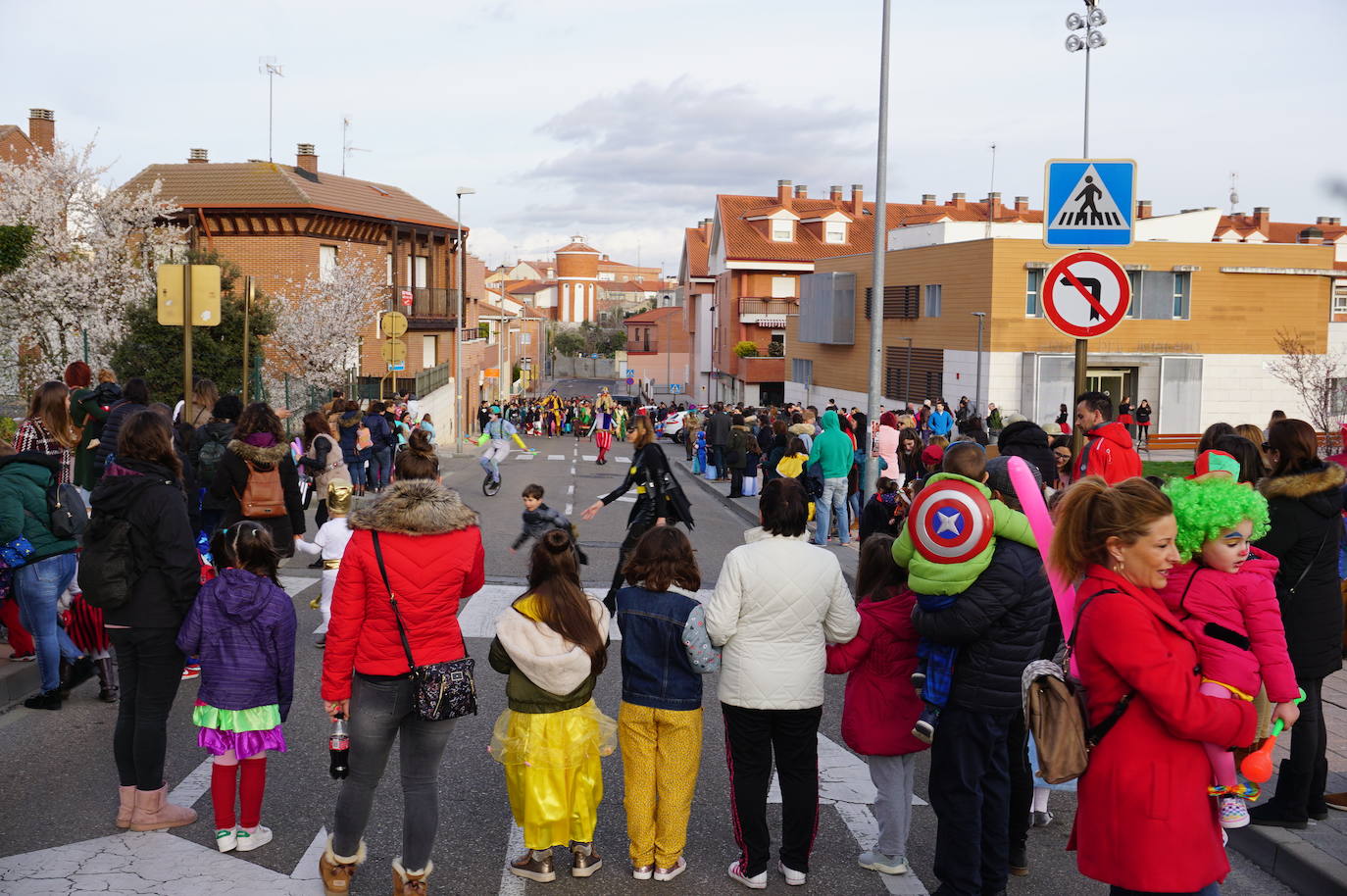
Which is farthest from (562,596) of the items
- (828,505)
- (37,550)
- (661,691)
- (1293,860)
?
(828,505)

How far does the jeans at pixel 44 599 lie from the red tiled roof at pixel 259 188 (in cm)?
3492

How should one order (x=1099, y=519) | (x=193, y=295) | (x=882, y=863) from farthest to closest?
(x=193, y=295) < (x=882, y=863) < (x=1099, y=519)

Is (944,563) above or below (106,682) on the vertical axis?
above

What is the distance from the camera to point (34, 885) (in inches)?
191

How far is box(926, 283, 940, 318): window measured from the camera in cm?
4578

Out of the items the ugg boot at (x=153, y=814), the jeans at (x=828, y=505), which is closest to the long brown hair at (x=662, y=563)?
the ugg boot at (x=153, y=814)

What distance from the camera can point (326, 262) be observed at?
42.0 m

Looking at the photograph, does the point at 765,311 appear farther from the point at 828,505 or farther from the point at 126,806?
the point at 126,806

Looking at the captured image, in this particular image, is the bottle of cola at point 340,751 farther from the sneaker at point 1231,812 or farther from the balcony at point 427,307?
the balcony at point 427,307

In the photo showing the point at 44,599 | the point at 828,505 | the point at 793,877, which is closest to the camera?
the point at 793,877

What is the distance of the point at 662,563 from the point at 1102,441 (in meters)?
5.00

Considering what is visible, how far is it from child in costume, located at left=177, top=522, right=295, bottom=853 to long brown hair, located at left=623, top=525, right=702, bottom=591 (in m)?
1.61

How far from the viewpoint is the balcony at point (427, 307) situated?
151 feet

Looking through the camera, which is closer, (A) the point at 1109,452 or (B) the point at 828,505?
(A) the point at 1109,452
